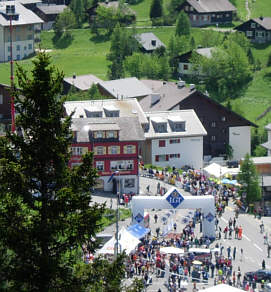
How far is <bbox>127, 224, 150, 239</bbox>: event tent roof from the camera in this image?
61.4m

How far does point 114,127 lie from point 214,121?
2912 cm

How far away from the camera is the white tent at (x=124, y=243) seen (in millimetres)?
56469

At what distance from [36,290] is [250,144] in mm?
90646

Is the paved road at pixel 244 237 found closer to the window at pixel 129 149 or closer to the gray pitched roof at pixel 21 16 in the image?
the window at pixel 129 149

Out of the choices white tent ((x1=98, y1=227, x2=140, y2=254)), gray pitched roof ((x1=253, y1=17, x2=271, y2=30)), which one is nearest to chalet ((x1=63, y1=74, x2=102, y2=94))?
gray pitched roof ((x1=253, y1=17, x2=271, y2=30))

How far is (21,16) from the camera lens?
534 ft

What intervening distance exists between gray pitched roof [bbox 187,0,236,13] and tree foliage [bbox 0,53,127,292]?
154 meters

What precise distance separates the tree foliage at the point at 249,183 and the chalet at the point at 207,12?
96158mm

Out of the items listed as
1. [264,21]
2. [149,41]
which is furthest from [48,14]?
[264,21]

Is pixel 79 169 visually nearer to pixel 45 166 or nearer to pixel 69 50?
pixel 45 166

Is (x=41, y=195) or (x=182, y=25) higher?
(x=182, y=25)

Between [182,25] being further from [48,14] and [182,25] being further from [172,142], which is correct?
[172,142]

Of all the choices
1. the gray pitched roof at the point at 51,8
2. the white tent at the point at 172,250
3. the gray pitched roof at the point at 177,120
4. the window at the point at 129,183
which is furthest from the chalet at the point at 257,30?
the white tent at the point at 172,250

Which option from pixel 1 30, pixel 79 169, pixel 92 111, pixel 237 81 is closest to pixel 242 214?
pixel 92 111
